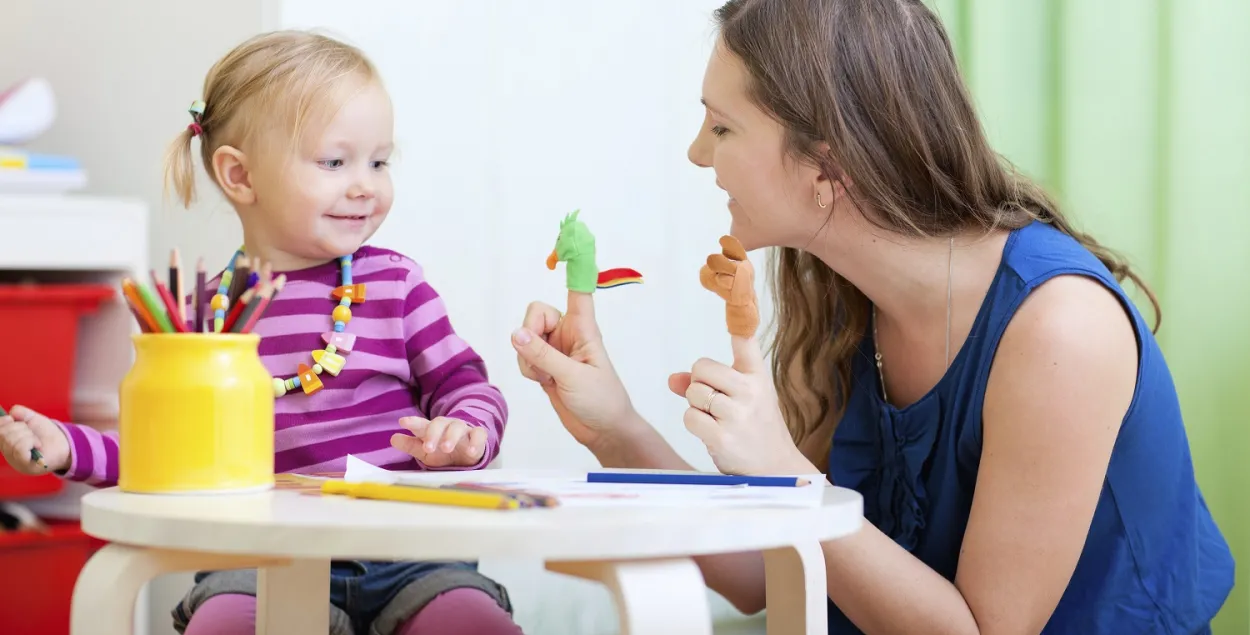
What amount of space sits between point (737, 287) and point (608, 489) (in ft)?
0.61

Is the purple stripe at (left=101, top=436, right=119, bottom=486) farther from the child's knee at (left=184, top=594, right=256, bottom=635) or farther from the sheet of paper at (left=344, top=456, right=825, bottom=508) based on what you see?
the sheet of paper at (left=344, top=456, right=825, bottom=508)

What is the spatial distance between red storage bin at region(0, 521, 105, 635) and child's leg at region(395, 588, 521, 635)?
725 millimetres

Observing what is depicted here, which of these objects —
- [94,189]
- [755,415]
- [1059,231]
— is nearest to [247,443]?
[755,415]

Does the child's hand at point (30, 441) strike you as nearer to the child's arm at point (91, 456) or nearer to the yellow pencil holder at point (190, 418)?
the child's arm at point (91, 456)

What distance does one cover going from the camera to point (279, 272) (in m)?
1.19

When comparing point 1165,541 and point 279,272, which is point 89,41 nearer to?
point 279,272

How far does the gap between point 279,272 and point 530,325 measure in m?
0.28

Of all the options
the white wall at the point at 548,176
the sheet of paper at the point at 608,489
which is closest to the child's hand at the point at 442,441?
the sheet of paper at the point at 608,489

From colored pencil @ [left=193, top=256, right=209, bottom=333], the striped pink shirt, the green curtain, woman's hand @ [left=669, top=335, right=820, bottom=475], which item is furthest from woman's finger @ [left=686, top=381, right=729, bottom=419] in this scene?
the green curtain

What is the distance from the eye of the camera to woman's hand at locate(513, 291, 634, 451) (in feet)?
3.51

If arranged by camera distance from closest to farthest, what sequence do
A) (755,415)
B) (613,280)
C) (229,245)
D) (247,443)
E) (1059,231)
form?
(247,443) → (755,415) → (613,280) → (1059,231) → (229,245)

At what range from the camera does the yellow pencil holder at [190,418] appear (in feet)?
2.43

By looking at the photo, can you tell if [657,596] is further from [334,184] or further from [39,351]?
[39,351]

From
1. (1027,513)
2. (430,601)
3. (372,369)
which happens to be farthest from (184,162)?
(1027,513)
